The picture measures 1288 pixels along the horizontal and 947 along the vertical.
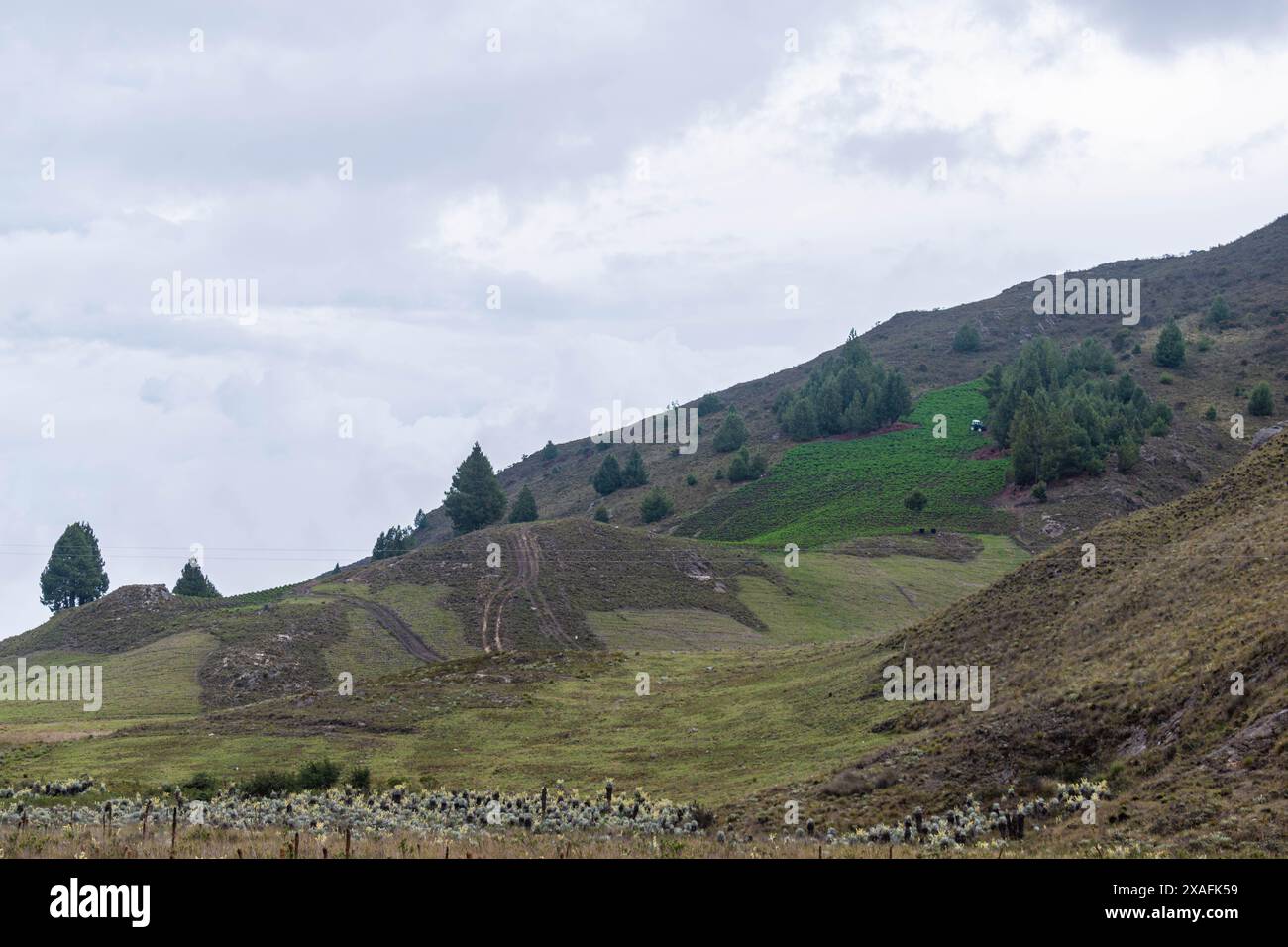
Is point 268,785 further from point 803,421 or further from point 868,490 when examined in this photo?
point 803,421

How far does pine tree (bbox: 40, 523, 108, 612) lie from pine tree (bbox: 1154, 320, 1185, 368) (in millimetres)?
147559

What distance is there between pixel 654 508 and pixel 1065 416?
53.2m

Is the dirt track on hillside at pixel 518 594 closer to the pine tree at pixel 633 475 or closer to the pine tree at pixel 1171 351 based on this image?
the pine tree at pixel 633 475

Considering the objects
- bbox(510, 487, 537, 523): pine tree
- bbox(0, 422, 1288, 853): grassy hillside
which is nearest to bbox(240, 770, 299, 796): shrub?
bbox(0, 422, 1288, 853): grassy hillside

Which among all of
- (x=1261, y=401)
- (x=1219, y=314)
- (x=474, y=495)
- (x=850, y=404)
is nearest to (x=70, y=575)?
A: (x=474, y=495)

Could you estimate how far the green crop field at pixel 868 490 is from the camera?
132250mm

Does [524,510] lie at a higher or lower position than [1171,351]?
lower

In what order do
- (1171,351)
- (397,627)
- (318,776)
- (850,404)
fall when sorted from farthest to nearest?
(850,404), (1171,351), (397,627), (318,776)

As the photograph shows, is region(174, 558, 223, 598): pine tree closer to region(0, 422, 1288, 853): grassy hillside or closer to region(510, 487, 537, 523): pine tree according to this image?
region(510, 487, 537, 523): pine tree

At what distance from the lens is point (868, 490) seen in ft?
474

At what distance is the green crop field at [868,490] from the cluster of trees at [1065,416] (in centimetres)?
589

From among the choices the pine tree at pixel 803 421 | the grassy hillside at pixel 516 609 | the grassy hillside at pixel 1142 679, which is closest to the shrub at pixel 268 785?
the grassy hillside at pixel 1142 679
